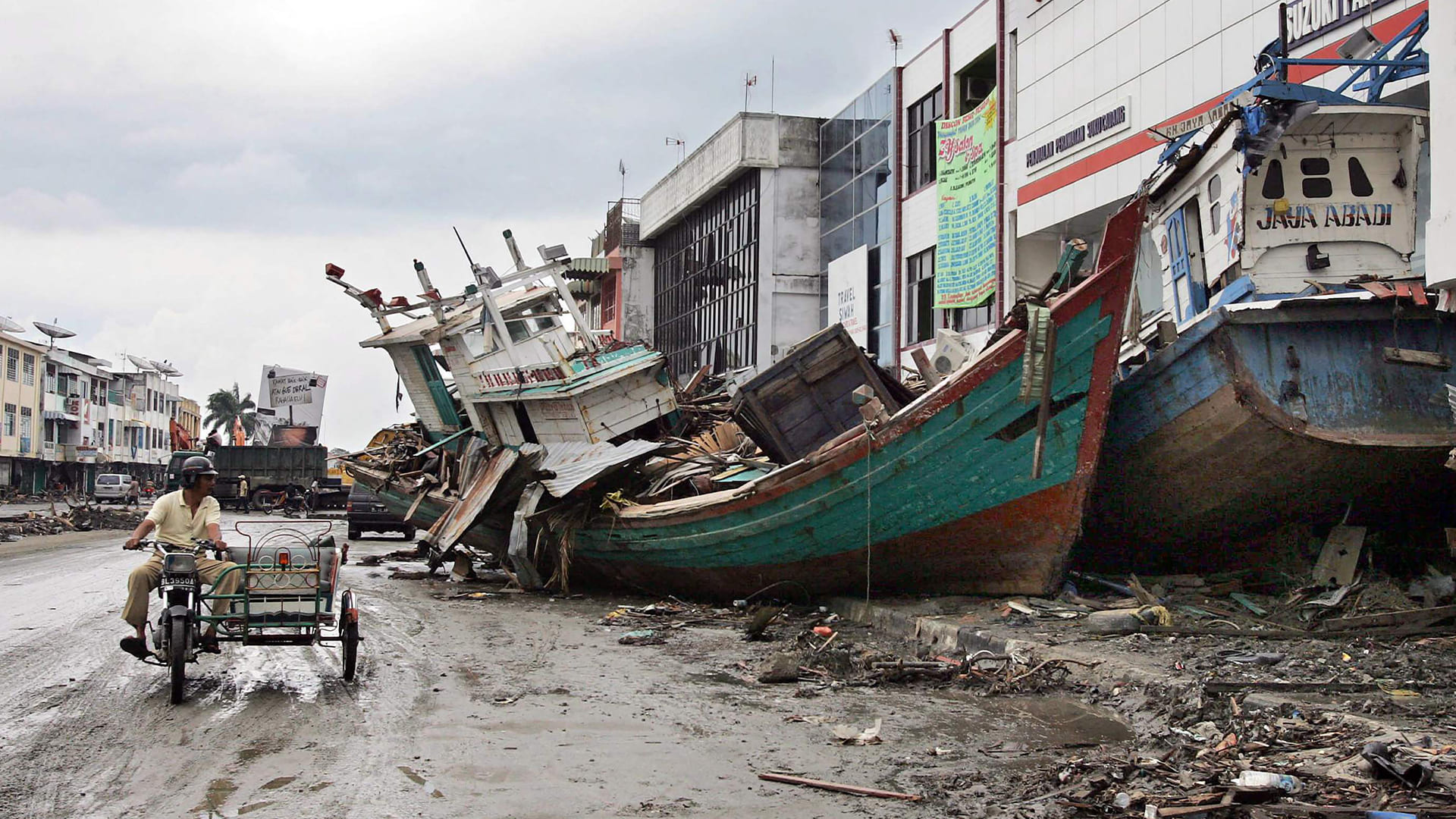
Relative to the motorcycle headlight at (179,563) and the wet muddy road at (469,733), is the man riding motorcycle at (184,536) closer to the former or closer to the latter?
the motorcycle headlight at (179,563)

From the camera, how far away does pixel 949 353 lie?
12086 mm

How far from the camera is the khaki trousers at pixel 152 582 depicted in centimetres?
706

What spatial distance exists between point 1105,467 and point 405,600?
7.65m

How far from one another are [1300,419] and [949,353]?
422cm

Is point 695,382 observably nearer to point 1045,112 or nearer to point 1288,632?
point 1045,112

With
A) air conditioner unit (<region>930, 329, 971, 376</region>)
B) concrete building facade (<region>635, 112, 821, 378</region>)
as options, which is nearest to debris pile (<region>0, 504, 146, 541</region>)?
concrete building facade (<region>635, 112, 821, 378</region>)

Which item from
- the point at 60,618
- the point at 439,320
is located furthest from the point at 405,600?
the point at 439,320

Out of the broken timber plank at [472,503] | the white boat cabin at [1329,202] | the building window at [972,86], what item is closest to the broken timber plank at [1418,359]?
the white boat cabin at [1329,202]

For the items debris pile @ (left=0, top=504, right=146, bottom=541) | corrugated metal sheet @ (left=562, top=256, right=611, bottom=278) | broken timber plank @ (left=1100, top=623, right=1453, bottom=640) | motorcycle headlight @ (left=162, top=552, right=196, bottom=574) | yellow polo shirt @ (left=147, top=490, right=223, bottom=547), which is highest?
corrugated metal sheet @ (left=562, top=256, right=611, bottom=278)

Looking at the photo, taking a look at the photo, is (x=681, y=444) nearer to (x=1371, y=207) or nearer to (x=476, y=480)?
(x=476, y=480)

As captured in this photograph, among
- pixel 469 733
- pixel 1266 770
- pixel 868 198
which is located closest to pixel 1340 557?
pixel 1266 770

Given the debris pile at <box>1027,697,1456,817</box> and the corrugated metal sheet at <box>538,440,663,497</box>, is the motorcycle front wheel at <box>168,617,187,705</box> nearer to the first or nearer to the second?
the debris pile at <box>1027,697,1456,817</box>

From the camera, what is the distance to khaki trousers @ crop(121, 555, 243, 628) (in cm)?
706

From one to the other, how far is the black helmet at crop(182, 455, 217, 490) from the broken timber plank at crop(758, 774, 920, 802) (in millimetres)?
4400
